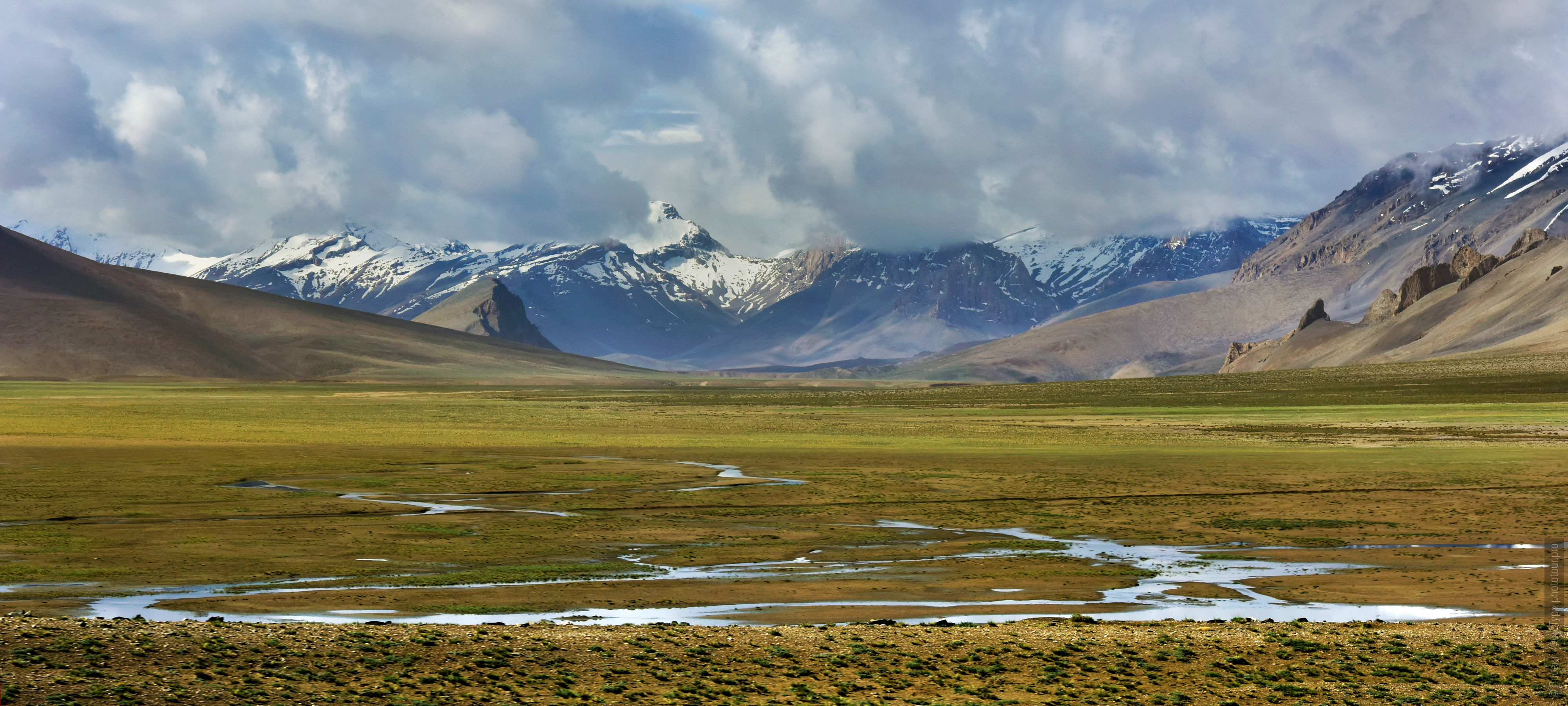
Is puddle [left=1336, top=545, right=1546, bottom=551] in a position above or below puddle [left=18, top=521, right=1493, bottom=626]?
above

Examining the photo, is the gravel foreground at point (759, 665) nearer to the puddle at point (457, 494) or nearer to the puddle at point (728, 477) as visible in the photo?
the puddle at point (457, 494)

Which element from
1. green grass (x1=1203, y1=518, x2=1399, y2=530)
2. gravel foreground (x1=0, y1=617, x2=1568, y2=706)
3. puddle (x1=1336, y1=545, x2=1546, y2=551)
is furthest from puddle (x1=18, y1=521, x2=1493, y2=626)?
green grass (x1=1203, y1=518, x2=1399, y2=530)

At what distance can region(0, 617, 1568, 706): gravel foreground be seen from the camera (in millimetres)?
20844

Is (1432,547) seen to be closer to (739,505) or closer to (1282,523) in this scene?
(1282,523)

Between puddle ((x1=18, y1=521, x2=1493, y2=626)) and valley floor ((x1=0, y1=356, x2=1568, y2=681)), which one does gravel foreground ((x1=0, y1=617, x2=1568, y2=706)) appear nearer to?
valley floor ((x1=0, y1=356, x2=1568, y2=681))

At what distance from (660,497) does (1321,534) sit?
90.0ft

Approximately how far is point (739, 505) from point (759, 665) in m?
32.4

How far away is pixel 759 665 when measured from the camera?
77.0ft

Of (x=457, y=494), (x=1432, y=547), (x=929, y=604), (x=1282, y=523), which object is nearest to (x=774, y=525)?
(x=929, y=604)

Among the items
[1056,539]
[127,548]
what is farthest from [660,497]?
[127,548]

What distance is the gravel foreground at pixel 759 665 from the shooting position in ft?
68.4

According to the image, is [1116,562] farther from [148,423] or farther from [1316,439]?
[148,423]

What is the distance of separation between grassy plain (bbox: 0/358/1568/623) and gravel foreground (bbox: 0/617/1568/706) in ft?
16.9

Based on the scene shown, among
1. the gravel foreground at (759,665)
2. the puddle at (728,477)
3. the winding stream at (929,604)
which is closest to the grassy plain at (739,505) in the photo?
the winding stream at (929,604)
